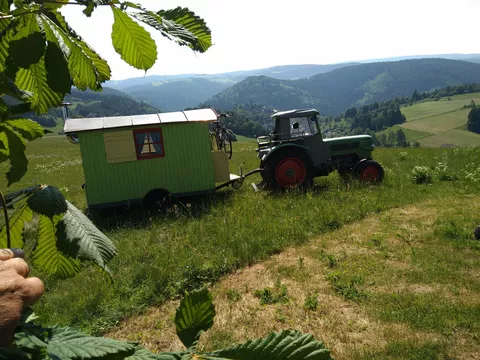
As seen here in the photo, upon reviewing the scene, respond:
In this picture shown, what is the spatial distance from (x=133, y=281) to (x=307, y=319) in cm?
266

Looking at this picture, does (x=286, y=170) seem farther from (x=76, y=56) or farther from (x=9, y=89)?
(x=9, y=89)

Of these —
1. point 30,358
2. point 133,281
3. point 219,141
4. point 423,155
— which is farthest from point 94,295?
point 423,155

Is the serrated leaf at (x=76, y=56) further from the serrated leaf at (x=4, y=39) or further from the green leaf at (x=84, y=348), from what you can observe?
the green leaf at (x=84, y=348)

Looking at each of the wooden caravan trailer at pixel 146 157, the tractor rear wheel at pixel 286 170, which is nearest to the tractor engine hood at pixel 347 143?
the tractor rear wheel at pixel 286 170

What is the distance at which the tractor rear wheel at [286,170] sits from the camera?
9.61 meters

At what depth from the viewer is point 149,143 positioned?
8.75 meters

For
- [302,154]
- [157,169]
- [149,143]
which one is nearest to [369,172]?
[302,154]

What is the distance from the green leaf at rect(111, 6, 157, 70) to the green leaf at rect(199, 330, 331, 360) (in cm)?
61

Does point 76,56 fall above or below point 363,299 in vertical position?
above

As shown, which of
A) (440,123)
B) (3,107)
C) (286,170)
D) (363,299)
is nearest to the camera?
(3,107)

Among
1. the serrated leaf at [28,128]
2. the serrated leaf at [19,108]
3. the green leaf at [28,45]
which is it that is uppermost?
the green leaf at [28,45]

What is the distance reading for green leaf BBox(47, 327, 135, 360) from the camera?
54 centimetres

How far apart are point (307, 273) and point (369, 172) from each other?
18.7 feet

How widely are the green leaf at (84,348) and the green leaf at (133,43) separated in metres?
0.57
